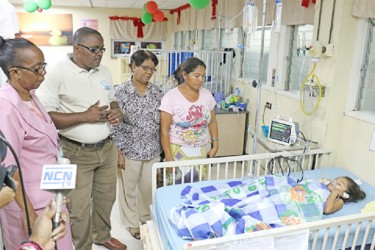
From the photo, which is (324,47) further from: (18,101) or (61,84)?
(18,101)

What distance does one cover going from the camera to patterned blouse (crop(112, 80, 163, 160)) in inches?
81.2

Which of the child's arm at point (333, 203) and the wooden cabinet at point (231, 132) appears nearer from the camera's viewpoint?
the child's arm at point (333, 203)

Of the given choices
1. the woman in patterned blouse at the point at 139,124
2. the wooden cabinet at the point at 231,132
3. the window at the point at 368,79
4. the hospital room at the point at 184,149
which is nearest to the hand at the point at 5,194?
the hospital room at the point at 184,149

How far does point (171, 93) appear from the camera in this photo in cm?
210

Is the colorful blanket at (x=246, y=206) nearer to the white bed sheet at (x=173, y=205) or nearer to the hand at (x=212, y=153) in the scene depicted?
the white bed sheet at (x=173, y=205)

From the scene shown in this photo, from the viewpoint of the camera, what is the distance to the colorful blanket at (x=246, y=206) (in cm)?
141

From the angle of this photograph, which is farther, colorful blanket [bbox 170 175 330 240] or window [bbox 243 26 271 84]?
window [bbox 243 26 271 84]

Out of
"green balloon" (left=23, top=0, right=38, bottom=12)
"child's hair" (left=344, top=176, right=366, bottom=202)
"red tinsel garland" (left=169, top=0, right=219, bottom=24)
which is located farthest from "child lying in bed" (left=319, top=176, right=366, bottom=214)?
"green balloon" (left=23, top=0, right=38, bottom=12)

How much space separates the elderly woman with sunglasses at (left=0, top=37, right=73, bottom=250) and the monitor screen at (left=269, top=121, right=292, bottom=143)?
1.65 metres

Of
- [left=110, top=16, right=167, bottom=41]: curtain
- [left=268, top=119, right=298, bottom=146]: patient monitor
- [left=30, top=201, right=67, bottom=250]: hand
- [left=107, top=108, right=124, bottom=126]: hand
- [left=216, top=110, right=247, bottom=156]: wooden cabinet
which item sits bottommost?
[left=216, top=110, right=247, bottom=156]: wooden cabinet

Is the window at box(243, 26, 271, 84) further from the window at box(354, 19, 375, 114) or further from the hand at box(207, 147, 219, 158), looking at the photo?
the hand at box(207, 147, 219, 158)

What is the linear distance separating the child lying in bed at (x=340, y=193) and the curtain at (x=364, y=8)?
3.61 ft

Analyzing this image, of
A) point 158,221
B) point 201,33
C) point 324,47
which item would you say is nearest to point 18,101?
point 158,221

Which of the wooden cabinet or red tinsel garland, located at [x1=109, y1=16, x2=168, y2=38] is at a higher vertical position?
red tinsel garland, located at [x1=109, y1=16, x2=168, y2=38]
